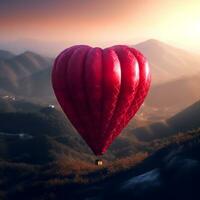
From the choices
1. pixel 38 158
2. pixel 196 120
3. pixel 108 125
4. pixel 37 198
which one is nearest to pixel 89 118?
pixel 108 125

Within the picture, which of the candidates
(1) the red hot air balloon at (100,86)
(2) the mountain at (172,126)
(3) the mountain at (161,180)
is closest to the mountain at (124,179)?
(3) the mountain at (161,180)

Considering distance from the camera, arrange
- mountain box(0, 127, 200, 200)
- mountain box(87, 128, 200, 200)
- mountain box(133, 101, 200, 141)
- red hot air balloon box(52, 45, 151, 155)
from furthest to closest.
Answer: mountain box(133, 101, 200, 141) → mountain box(0, 127, 200, 200) → mountain box(87, 128, 200, 200) → red hot air balloon box(52, 45, 151, 155)

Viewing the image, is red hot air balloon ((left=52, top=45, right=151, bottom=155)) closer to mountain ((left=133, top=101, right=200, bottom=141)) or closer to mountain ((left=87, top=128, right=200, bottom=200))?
mountain ((left=87, top=128, right=200, bottom=200))

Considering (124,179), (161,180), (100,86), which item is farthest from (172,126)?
(100,86)

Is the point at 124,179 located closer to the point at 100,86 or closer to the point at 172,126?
the point at 100,86

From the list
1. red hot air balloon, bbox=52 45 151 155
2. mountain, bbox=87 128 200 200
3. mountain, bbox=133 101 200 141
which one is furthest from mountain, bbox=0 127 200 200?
mountain, bbox=133 101 200 141

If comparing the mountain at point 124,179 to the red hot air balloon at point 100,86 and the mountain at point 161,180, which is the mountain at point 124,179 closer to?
the mountain at point 161,180

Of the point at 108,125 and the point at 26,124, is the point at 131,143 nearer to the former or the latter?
the point at 26,124
